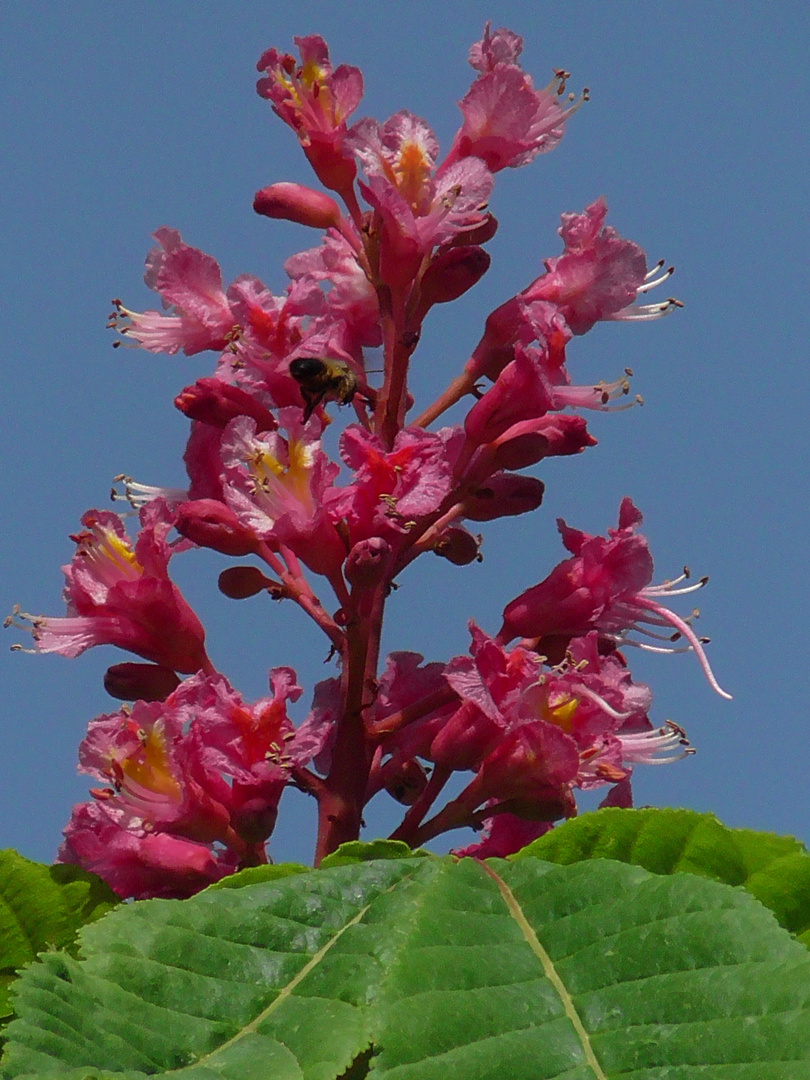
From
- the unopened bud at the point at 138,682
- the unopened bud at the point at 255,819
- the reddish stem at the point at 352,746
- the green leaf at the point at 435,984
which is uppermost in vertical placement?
the unopened bud at the point at 138,682

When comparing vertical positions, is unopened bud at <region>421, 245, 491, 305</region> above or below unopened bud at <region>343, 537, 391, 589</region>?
above

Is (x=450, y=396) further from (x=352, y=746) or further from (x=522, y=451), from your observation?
(x=352, y=746)

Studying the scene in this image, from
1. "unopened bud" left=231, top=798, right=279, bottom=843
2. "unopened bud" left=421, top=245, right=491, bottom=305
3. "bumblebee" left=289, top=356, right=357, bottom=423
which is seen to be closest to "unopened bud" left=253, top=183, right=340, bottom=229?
"unopened bud" left=421, top=245, right=491, bottom=305

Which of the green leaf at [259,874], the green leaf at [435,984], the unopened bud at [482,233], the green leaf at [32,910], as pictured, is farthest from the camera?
the unopened bud at [482,233]

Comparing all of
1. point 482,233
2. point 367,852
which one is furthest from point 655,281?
point 367,852

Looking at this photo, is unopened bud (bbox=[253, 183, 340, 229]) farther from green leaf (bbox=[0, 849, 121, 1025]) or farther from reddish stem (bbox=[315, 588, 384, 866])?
green leaf (bbox=[0, 849, 121, 1025])

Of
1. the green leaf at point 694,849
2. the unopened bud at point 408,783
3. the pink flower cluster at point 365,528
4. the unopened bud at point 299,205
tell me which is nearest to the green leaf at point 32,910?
the pink flower cluster at point 365,528

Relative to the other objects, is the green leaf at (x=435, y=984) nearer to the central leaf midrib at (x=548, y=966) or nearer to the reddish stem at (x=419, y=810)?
the central leaf midrib at (x=548, y=966)
